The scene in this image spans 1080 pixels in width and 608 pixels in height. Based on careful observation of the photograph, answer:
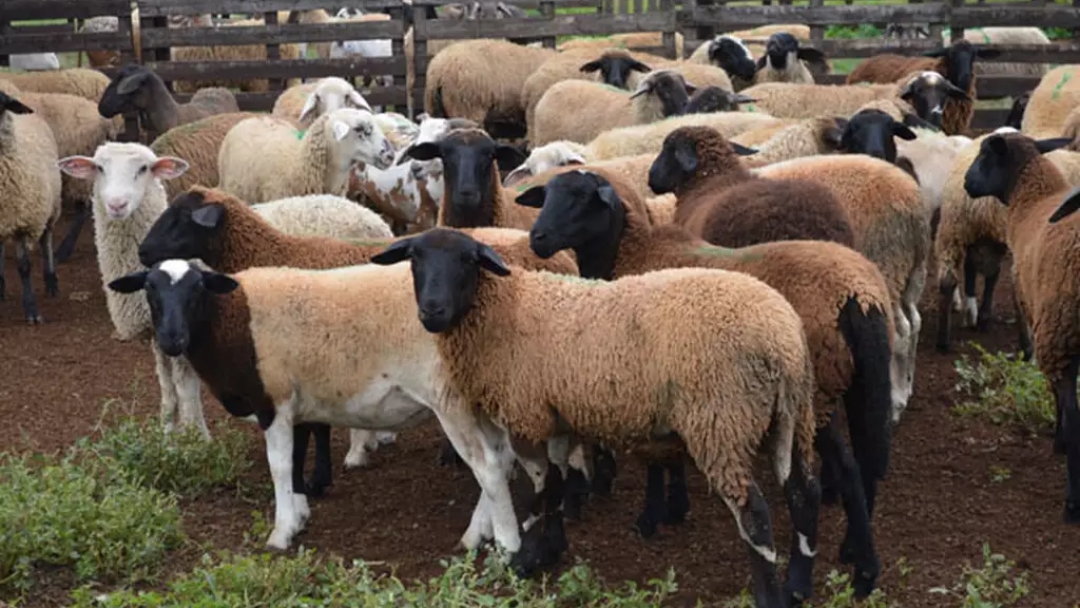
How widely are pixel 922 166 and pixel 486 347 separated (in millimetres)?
4530

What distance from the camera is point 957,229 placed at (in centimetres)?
831

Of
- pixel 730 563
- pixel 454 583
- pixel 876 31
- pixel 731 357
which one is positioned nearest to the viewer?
pixel 731 357

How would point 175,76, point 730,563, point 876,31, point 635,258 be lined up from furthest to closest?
→ point 876,31 < point 175,76 < point 635,258 < point 730,563

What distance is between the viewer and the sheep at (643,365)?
484 cm

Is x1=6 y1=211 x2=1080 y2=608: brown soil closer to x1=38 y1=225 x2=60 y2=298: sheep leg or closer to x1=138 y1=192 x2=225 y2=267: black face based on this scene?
x1=138 y1=192 x2=225 y2=267: black face

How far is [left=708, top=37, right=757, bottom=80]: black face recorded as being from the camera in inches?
525

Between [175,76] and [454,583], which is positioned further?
[175,76]

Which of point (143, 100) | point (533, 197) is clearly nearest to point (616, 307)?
point (533, 197)

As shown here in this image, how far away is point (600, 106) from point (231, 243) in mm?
Result: 5536

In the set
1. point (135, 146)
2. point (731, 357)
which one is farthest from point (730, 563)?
point (135, 146)

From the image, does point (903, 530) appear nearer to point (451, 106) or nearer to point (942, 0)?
point (451, 106)

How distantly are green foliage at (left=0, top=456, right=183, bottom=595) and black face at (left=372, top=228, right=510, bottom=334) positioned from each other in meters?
1.37

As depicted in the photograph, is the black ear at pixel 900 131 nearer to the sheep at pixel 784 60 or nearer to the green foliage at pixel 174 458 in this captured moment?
the green foliage at pixel 174 458

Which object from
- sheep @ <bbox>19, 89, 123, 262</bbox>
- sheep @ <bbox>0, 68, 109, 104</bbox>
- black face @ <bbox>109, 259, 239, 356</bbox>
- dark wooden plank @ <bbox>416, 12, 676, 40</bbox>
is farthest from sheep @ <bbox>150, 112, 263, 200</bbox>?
dark wooden plank @ <bbox>416, 12, 676, 40</bbox>
